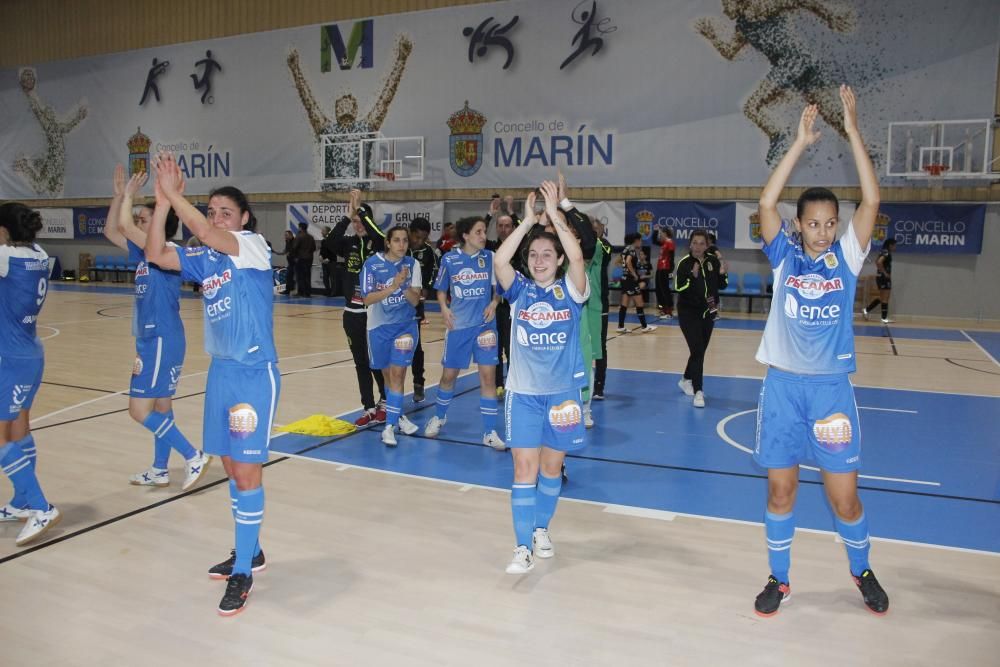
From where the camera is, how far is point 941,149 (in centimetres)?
1582

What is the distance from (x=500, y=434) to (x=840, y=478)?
3.75m

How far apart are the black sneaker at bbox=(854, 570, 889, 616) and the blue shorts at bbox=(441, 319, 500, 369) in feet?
11.5

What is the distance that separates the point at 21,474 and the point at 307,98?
1980 cm

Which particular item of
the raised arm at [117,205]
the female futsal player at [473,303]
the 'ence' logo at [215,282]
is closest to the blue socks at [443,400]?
the female futsal player at [473,303]

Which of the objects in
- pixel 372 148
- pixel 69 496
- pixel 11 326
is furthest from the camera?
pixel 372 148

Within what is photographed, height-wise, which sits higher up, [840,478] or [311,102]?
[311,102]

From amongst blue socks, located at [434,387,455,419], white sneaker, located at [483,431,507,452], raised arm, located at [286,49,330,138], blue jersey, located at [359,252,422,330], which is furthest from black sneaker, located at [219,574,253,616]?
raised arm, located at [286,49,330,138]

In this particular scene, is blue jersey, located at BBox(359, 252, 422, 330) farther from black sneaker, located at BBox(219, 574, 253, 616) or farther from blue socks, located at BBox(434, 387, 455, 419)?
black sneaker, located at BBox(219, 574, 253, 616)

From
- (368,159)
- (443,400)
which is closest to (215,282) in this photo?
(443,400)

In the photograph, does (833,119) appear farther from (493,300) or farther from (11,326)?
(11,326)

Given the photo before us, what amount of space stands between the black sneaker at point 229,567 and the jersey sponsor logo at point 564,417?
1.68 meters

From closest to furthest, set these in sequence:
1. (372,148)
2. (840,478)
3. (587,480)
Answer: (840,478)
(587,480)
(372,148)

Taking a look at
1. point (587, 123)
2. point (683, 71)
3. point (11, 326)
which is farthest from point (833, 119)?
point (11, 326)

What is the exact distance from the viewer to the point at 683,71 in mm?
18219
